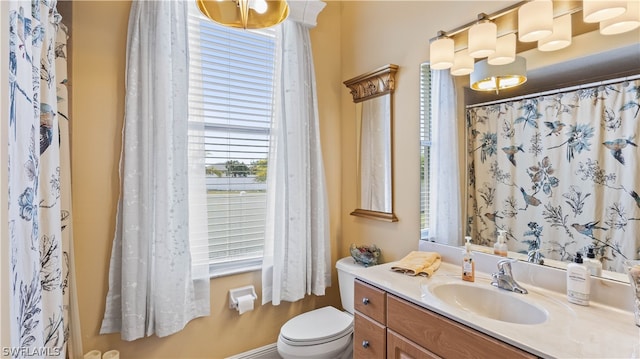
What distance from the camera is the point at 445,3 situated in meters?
1.66

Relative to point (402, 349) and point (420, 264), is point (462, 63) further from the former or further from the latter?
point (402, 349)

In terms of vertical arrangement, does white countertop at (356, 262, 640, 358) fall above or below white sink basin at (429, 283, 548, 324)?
above

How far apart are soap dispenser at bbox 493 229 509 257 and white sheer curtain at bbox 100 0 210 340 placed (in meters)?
1.64

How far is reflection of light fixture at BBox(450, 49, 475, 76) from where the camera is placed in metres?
1.55

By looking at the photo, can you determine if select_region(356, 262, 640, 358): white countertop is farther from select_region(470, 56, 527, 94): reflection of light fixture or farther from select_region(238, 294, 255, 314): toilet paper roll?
select_region(238, 294, 255, 314): toilet paper roll

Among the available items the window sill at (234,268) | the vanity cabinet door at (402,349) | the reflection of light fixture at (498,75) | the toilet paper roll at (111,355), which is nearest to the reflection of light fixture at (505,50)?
the reflection of light fixture at (498,75)

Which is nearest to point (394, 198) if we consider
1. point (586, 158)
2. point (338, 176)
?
point (338, 176)

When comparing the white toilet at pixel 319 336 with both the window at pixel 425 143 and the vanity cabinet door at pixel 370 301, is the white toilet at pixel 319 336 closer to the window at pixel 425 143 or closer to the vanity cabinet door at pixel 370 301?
the vanity cabinet door at pixel 370 301

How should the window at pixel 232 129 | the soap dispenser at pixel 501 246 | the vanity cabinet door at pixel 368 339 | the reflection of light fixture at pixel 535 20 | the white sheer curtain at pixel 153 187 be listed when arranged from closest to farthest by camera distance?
the reflection of light fixture at pixel 535 20
the vanity cabinet door at pixel 368 339
the soap dispenser at pixel 501 246
the white sheer curtain at pixel 153 187
the window at pixel 232 129

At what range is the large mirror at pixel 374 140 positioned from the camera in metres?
2.02

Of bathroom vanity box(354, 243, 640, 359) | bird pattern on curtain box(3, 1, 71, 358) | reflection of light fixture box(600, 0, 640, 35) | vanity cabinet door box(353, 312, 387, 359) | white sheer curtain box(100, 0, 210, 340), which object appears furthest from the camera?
white sheer curtain box(100, 0, 210, 340)

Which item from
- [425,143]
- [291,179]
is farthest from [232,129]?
[425,143]

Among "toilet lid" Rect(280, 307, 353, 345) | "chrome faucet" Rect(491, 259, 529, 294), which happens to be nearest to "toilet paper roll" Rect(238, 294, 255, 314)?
"toilet lid" Rect(280, 307, 353, 345)

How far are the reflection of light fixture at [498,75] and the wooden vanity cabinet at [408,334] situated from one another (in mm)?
1095
